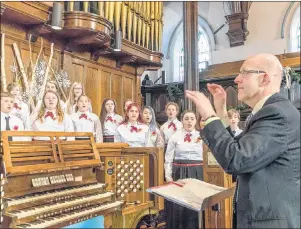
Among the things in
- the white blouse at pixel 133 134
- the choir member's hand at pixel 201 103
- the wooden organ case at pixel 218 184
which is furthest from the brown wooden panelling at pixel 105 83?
the choir member's hand at pixel 201 103

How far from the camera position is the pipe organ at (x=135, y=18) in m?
3.28

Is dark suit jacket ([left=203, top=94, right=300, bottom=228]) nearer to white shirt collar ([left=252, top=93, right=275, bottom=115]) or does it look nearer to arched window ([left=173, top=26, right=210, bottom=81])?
white shirt collar ([left=252, top=93, right=275, bottom=115])

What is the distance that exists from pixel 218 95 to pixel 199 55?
6.15ft

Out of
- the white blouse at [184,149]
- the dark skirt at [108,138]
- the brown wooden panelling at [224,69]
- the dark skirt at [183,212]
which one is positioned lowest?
the dark skirt at [183,212]

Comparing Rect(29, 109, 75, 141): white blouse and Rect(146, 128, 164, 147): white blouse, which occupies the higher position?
Rect(29, 109, 75, 141): white blouse

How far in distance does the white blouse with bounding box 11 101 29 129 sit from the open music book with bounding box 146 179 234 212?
141 cm

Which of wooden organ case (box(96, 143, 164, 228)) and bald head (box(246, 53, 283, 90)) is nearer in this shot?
bald head (box(246, 53, 283, 90))

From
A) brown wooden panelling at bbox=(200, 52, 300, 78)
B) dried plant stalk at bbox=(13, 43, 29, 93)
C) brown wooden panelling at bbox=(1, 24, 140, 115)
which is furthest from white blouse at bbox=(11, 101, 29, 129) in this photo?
brown wooden panelling at bbox=(200, 52, 300, 78)

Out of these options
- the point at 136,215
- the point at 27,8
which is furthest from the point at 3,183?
the point at 27,8

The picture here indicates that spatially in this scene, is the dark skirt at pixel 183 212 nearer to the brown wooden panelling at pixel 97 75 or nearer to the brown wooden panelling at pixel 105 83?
the brown wooden panelling at pixel 97 75

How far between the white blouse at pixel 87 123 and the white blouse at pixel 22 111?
525 mm

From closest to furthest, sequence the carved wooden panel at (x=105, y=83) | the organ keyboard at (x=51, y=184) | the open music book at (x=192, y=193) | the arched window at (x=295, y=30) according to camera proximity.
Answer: the open music book at (x=192, y=193)
the organ keyboard at (x=51, y=184)
the arched window at (x=295, y=30)
the carved wooden panel at (x=105, y=83)

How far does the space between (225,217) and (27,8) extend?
2.35m

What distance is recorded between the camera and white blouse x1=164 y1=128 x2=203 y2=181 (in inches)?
121
